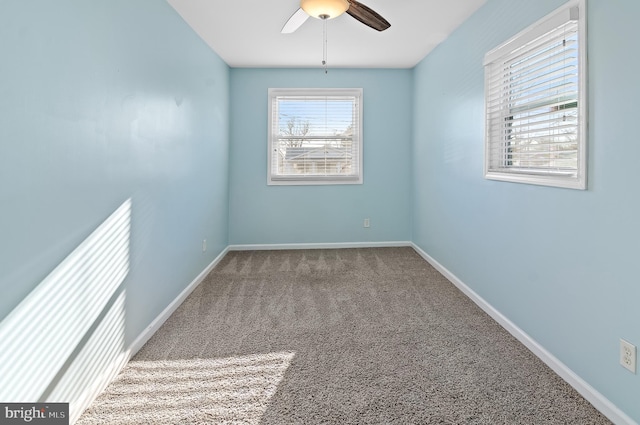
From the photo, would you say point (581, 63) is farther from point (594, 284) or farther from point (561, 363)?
point (561, 363)

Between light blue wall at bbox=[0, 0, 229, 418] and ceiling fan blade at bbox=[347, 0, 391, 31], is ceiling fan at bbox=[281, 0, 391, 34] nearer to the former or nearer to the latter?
ceiling fan blade at bbox=[347, 0, 391, 31]

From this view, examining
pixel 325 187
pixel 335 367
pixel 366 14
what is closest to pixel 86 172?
pixel 335 367

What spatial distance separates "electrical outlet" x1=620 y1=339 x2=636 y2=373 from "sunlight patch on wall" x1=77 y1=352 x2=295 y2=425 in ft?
5.27

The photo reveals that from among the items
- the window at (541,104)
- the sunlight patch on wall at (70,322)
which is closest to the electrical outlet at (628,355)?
the window at (541,104)

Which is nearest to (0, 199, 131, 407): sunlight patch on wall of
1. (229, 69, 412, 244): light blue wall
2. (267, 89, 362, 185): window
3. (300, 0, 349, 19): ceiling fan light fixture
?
(300, 0, 349, 19): ceiling fan light fixture

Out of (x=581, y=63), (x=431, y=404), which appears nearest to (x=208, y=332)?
(x=431, y=404)

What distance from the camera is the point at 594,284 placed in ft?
5.61

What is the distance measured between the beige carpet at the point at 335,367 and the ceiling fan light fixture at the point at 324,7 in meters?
2.13

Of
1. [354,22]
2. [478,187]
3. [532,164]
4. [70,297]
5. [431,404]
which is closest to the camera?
[70,297]

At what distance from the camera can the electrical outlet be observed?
1.49 meters

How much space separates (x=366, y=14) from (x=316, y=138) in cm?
245

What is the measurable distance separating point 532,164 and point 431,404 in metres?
1.64

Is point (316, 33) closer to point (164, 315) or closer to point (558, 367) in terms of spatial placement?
point (164, 315)

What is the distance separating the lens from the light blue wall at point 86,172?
4.13 ft
